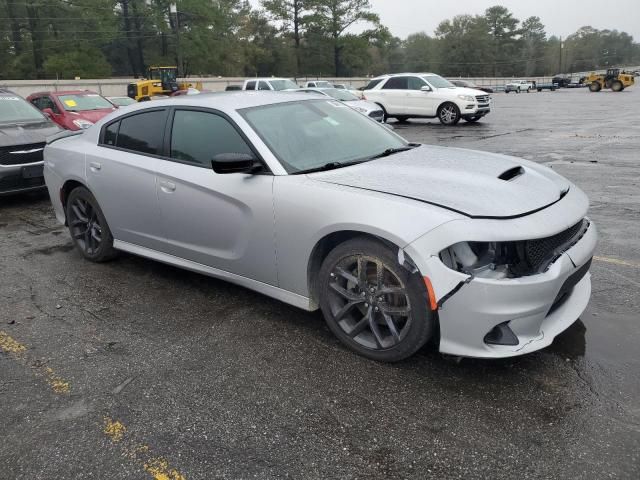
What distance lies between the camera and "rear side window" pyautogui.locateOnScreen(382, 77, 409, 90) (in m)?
19.0

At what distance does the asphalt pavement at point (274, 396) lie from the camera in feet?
7.55

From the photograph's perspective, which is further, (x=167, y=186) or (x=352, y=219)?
(x=167, y=186)

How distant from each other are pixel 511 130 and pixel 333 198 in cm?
1415

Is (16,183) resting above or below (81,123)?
below

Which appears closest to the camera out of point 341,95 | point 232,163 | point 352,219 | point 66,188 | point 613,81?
point 352,219

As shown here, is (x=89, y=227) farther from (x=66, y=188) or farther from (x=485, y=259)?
(x=485, y=259)

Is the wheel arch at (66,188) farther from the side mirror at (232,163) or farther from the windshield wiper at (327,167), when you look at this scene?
the windshield wiper at (327,167)

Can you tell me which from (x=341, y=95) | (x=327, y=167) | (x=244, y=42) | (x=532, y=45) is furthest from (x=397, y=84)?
(x=532, y=45)

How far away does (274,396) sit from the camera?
2.80 meters

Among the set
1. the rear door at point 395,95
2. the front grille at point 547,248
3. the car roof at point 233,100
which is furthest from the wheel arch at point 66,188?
the rear door at point 395,95

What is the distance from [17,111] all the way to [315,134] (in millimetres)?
7468

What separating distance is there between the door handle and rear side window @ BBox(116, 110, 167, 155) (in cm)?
31

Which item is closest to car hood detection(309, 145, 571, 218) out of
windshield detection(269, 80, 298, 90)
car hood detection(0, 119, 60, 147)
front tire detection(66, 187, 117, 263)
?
front tire detection(66, 187, 117, 263)

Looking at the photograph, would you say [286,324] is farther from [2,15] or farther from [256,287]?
[2,15]
